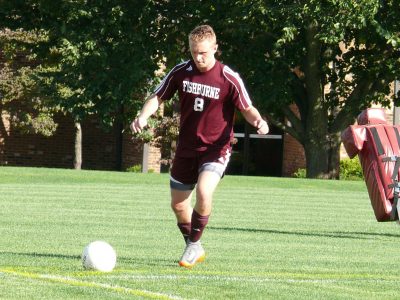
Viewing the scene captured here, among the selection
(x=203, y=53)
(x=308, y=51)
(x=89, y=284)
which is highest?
(x=308, y=51)

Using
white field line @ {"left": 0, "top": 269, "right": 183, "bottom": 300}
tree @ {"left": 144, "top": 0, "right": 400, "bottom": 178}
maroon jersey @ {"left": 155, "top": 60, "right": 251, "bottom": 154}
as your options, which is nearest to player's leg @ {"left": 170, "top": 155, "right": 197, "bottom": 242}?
maroon jersey @ {"left": 155, "top": 60, "right": 251, "bottom": 154}

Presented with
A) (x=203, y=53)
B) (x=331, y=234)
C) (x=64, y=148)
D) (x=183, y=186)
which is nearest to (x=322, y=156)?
(x=64, y=148)

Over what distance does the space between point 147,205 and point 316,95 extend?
1411 cm

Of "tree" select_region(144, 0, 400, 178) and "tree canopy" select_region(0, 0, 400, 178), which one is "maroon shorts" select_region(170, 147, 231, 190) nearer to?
"tree" select_region(144, 0, 400, 178)

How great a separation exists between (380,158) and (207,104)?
226 centimetres

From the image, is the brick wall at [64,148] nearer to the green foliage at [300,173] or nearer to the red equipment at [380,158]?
the green foliage at [300,173]

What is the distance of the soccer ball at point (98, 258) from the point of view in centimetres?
919

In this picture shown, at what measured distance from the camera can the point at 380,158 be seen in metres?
11.6

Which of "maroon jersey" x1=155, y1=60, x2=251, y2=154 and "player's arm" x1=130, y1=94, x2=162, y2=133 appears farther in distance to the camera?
"maroon jersey" x1=155, y1=60, x2=251, y2=154

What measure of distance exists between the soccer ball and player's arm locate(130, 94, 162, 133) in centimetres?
112

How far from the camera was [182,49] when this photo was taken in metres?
33.2

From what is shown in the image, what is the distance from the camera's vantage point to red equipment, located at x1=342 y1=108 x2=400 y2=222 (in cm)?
1147

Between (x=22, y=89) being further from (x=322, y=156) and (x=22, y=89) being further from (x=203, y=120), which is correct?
(x=203, y=120)

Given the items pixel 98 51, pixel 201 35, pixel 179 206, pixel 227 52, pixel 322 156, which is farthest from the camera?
pixel 322 156
